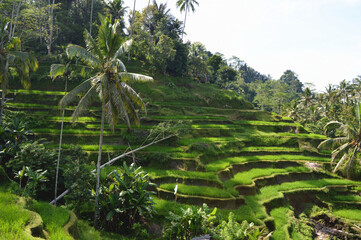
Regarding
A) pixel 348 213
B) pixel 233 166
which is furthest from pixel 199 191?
pixel 348 213

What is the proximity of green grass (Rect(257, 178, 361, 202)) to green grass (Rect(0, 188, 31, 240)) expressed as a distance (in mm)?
12055

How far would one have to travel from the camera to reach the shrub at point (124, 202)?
341 inches

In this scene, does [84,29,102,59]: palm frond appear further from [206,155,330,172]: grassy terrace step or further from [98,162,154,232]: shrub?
[206,155,330,172]: grassy terrace step

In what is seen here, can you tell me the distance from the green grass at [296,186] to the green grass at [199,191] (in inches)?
117

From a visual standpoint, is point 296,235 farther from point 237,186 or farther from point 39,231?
point 39,231

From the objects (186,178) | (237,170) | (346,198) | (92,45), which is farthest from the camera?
(237,170)

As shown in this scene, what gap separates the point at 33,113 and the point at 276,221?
20.2 metres

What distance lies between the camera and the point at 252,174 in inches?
604

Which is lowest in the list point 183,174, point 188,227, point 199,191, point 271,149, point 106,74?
point 188,227

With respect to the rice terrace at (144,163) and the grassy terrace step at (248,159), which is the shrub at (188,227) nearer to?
the rice terrace at (144,163)

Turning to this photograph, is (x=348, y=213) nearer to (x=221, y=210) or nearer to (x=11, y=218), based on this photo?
(x=221, y=210)

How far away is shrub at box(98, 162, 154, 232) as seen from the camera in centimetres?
866

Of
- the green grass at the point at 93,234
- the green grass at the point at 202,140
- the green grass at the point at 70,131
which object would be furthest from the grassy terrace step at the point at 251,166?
the green grass at the point at 70,131

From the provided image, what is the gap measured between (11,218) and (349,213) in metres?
Result: 17.8
